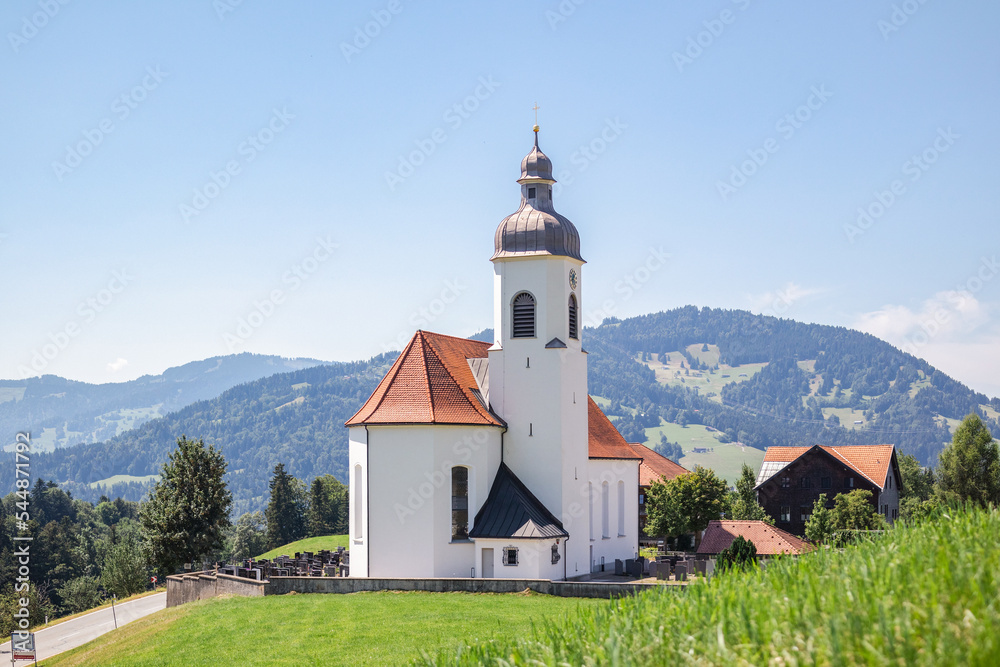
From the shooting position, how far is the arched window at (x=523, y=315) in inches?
1526

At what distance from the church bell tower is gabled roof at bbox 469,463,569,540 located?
71cm

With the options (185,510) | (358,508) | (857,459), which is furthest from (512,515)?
(857,459)

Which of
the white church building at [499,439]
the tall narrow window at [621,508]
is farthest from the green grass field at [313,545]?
the white church building at [499,439]

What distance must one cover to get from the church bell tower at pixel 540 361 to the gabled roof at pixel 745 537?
32.5ft

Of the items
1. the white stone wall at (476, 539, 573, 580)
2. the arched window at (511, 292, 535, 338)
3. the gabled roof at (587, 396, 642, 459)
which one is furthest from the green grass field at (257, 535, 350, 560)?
the arched window at (511, 292, 535, 338)

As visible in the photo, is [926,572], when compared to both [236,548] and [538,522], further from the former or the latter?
[236,548]

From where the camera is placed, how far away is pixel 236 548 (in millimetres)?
109062

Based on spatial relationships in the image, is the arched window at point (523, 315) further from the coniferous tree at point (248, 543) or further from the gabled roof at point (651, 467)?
the coniferous tree at point (248, 543)

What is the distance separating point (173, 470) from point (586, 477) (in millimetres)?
24112

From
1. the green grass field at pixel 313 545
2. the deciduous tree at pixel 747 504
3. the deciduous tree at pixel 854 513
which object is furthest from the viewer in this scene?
the green grass field at pixel 313 545

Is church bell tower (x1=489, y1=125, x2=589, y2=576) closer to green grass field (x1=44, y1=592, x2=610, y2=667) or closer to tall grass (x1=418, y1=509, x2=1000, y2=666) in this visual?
green grass field (x1=44, y1=592, x2=610, y2=667)

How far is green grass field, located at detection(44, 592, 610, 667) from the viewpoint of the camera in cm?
2261

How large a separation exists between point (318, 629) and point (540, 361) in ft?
53.3

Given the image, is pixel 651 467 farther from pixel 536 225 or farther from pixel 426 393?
pixel 426 393
